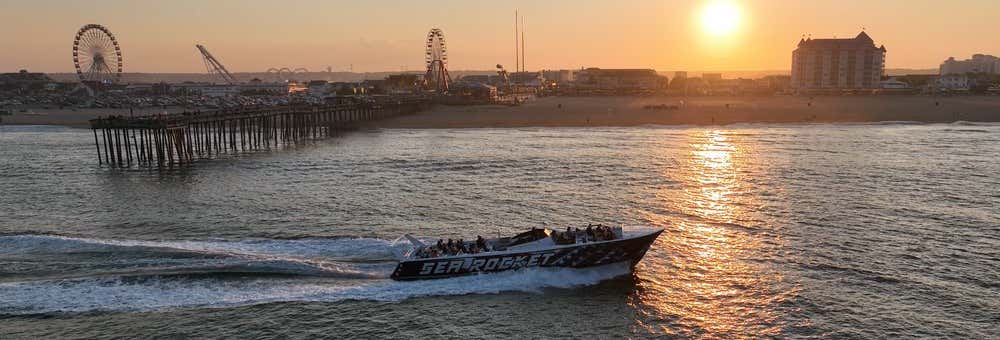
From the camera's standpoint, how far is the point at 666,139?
243 ft

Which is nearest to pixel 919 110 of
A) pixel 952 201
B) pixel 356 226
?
pixel 952 201

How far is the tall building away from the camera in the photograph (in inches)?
7219

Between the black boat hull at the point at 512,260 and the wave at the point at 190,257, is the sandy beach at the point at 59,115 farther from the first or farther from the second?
the black boat hull at the point at 512,260

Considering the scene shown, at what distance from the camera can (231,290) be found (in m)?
22.4

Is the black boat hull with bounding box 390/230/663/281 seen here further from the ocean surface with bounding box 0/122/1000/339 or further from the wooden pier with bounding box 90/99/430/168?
the wooden pier with bounding box 90/99/430/168

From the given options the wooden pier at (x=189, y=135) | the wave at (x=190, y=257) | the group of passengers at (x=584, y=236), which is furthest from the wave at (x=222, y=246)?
the wooden pier at (x=189, y=135)

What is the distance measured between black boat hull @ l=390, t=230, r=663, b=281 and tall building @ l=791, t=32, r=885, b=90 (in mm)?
180165

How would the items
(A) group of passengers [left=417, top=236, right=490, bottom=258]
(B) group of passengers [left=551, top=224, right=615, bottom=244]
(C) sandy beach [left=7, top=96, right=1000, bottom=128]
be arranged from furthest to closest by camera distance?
1. (C) sandy beach [left=7, top=96, right=1000, bottom=128]
2. (B) group of passengers [left=551, top=224, right=615, bottom=244]
3. (A) group of passengers [left=417, top=236, right=490, bottom=258]

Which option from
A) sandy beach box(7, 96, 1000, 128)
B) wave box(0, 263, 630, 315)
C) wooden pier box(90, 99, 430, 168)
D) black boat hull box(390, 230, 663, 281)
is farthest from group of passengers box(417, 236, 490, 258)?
sandy beach box(7, 96, 1000, 128)

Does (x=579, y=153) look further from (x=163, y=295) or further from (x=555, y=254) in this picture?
(x=163, y=295)

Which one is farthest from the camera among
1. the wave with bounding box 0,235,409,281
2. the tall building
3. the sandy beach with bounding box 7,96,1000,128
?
the tall building

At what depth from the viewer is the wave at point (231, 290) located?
21.2 metres

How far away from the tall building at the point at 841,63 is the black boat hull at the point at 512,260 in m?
180

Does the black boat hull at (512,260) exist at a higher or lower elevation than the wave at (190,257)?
higher
